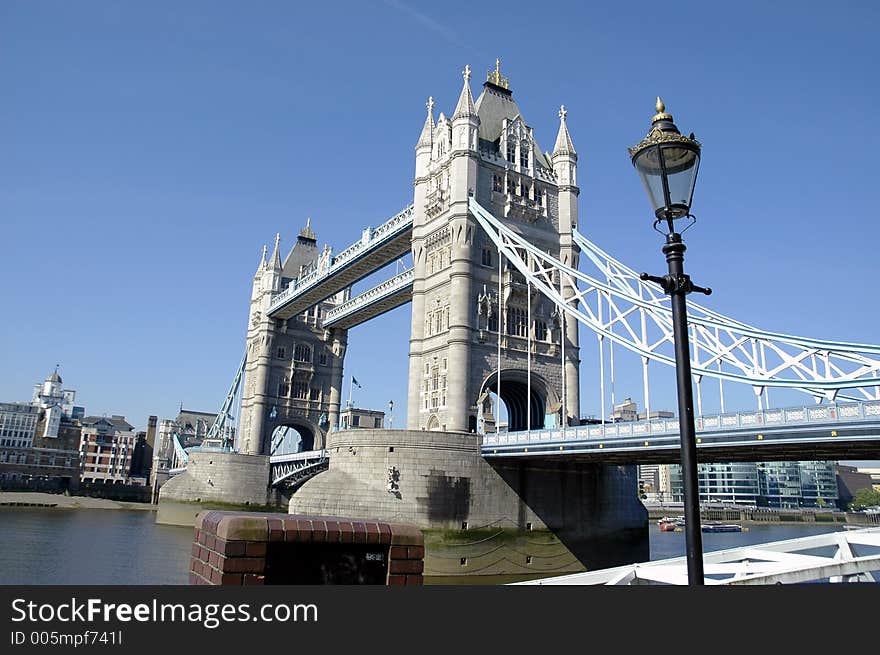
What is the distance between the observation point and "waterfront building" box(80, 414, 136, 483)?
11531 cm

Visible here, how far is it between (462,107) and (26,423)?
94.7 m

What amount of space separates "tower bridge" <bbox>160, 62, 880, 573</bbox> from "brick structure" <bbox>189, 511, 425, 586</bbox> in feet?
71.0

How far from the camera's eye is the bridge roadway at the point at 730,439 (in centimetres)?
2253

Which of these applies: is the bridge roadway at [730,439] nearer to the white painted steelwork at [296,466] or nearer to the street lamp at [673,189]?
the street lamp at [673,189]

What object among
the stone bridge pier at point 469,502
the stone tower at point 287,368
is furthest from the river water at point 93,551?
the stone tower at point 287,368

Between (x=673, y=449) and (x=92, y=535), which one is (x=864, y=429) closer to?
(x=673, y=449)

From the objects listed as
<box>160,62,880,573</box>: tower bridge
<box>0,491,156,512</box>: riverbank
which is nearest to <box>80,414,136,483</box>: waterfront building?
<box>0,491,156,512</box>: riverbank

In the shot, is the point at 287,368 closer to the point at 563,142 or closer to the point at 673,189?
the point at 563,142

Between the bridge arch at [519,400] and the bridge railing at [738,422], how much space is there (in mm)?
6085

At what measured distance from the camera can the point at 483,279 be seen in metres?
42.9

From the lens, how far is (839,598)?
4.55 metres

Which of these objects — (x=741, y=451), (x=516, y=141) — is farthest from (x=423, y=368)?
(x=741, y=451)

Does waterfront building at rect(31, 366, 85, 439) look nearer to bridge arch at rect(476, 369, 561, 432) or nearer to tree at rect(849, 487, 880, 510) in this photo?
bridge arch at rect(476, 369, 561, 432)

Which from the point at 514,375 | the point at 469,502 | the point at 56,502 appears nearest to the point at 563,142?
the point at 514,375
